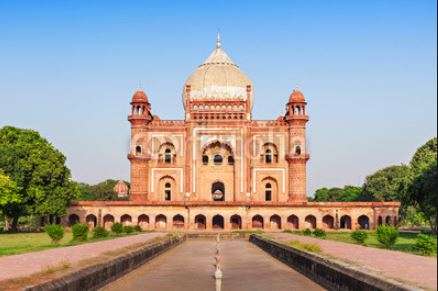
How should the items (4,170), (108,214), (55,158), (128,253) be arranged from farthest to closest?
(108,214)
(55,158)
(4,170)
(128,253)

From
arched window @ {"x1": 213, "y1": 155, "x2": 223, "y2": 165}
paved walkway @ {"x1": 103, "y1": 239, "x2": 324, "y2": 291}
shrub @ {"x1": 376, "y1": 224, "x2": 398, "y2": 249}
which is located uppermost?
arched window @ {"x1": 213, "y1": 155, "x2": 223, "y2": 165}

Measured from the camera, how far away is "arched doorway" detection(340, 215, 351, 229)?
50431 mm

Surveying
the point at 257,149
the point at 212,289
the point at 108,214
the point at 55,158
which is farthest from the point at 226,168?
the point at 212,289

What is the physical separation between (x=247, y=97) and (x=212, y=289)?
45.1 m

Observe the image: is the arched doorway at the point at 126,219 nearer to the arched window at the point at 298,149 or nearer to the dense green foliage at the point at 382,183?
the arched window at the point at 298,149

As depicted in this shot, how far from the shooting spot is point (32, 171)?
40406 mm

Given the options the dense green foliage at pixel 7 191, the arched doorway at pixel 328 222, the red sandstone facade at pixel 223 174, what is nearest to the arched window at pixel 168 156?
the red sandstone facade at pixel 223 174

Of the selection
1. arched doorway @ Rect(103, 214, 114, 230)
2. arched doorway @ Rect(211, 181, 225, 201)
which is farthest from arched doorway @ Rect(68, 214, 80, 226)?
arched doorway @ Rect(211, 181, 225, 201)

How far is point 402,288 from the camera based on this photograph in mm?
6402

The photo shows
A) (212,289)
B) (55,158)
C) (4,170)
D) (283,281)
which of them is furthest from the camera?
(55,158)

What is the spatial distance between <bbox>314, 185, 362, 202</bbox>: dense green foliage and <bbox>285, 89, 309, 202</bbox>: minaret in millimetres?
27863

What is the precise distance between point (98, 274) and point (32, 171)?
31877 millimetres

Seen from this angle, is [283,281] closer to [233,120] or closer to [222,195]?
[233,120]

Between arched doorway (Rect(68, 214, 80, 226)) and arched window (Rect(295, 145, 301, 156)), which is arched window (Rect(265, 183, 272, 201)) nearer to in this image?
arched window (Rect(295, 145, 301, 156))
